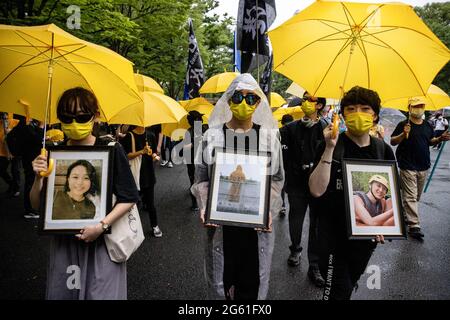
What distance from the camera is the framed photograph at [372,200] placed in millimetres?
2170

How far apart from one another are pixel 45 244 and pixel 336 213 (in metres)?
4.35

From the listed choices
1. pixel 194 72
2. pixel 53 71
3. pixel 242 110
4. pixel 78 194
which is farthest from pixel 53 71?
pixel 194 72

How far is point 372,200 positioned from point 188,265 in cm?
274

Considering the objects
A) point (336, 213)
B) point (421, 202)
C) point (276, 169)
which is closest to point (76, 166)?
point (276, 169)

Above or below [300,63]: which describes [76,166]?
below

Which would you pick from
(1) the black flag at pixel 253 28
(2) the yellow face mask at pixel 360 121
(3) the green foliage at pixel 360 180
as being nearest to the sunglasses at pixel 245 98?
(2) the yellow face mask at pixel 360 121

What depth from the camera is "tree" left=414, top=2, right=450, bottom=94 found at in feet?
99.3

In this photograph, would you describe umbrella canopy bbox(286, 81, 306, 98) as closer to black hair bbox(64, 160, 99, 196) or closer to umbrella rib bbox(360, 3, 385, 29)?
umbrella rib bbox(360, 3, 385, 29)

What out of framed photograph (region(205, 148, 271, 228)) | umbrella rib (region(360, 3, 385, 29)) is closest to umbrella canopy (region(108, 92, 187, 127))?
framed photograph (region(205, 148, 271, 228))
